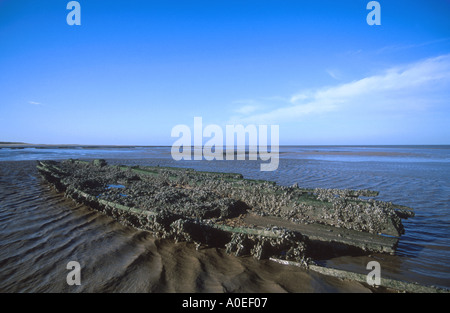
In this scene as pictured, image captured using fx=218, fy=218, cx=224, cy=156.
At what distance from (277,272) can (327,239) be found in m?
1.50

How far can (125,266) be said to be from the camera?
434 centimetres

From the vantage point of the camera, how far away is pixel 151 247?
5137 millimetres

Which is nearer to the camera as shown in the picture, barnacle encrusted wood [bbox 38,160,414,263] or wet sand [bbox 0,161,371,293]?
wet sand [bbox 0,161,371,293]

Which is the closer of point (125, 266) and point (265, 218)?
point (125, 266)

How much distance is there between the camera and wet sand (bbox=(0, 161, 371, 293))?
3727mm

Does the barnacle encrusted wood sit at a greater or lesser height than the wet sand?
greater

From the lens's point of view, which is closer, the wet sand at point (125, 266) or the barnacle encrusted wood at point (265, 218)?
the wet sand at point (125, 266)

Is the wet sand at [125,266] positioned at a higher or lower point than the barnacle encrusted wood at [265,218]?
lower

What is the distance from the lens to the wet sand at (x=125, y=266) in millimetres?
3727

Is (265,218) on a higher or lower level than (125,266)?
higher
